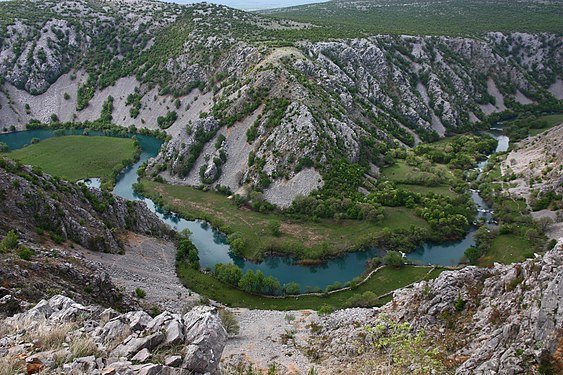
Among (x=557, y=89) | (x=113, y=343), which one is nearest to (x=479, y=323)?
(x=113, y=343)

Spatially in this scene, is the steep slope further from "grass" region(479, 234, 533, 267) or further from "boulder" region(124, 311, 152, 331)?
"boulder" region(124, 311, 152, 331)

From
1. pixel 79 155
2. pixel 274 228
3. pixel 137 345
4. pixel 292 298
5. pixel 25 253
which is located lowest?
pixel 292 298

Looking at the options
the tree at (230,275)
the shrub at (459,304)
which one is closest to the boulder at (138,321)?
the shrub at (459,304)

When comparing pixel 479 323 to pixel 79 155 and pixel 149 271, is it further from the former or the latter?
pixel 79 155

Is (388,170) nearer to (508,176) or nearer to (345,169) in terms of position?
(345,169)

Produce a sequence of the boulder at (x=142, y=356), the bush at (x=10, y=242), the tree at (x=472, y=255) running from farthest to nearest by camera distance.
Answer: the tree at (x=472, y=255) < the bush at (x=10, y=242) < the boulder at (x=142, y=356)

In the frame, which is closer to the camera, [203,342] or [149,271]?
[203,342]

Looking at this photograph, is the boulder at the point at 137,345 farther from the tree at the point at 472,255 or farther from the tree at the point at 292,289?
the tree at the point at 472,255
